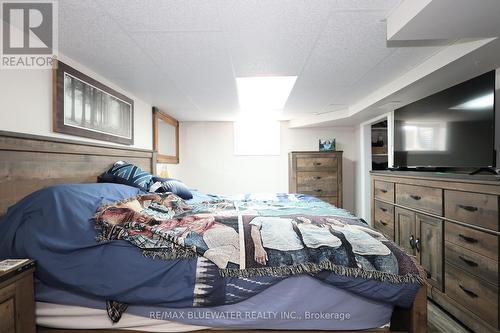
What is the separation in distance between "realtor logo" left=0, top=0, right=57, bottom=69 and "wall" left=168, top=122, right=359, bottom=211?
3.27 meters

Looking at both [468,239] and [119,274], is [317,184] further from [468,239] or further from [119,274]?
[119,274]

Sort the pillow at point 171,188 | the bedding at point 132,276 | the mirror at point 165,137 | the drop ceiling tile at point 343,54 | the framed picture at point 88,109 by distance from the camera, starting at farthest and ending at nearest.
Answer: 1. the mirror at point 165,137
2. the pillow at point 171,188
3. the framed picture at point 88,109
4. the drop ceiling tile at point 343,54
5. the bedding at point 132,276

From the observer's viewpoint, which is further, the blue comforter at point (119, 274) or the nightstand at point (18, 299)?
the blue comforter at point (119, 274)

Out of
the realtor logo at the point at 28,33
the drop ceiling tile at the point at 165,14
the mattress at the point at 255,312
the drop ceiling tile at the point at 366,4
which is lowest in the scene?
the mattress at the point at 255,312

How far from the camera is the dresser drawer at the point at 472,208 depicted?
61.8 inches

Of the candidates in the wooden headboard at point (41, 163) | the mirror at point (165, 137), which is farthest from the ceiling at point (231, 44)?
the mirror at point (165, 137)

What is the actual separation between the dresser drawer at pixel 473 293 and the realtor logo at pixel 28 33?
298 centimetres

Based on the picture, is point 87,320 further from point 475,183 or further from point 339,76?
point 339,76

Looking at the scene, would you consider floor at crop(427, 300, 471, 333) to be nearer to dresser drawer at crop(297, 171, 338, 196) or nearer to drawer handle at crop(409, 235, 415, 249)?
drawer handle at crop(409, 235, 415, 249)

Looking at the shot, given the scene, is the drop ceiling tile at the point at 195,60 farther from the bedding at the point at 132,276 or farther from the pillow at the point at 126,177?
the bedding at the point at 132,276

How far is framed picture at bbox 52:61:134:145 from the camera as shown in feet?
6.34

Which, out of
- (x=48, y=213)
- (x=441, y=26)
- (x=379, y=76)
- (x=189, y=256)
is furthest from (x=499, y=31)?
(x=48, y=213)

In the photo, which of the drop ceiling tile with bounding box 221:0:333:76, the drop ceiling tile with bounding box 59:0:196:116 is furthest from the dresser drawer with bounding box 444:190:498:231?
the drop ceiling tile with bounding box 59:0:196:116

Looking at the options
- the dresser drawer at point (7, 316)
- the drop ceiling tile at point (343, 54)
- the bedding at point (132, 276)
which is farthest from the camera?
the drop ceiling tile at point (343, 54)
